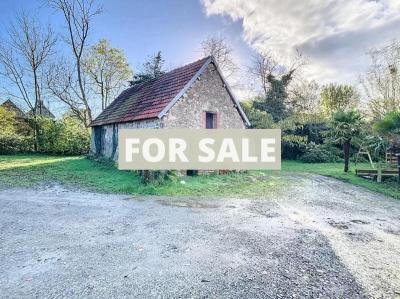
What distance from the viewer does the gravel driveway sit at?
3955mm

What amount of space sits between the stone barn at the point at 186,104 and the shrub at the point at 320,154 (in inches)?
422

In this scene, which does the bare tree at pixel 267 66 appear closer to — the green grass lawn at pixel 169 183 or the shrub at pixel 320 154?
the shrub at pixel 320 154

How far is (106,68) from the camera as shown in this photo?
31.6m

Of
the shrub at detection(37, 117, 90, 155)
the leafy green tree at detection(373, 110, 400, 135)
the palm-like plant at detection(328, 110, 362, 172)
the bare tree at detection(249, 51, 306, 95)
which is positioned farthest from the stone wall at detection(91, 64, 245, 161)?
the bare tree at detection(249, 51, 306, 95)

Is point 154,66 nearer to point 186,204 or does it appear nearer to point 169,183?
point 169,183

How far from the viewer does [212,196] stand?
10.1 meters

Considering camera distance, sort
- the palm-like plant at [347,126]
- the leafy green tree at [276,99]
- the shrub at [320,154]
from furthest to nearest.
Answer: the leafy green tree at [276,99]
the shrub at [320,154]
the palm-like plant at [347,126]

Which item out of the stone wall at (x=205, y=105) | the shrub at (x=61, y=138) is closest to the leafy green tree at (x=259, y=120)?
the stone wall at (x=205, y=105)

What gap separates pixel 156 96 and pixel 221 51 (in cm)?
2198

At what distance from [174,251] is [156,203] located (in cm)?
375

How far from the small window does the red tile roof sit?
221 centimetres

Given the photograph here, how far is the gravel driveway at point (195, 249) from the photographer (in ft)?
13.0

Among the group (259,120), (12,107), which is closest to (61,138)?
(12,107)

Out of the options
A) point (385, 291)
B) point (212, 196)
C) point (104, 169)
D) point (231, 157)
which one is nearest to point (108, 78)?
point (104, 169)
